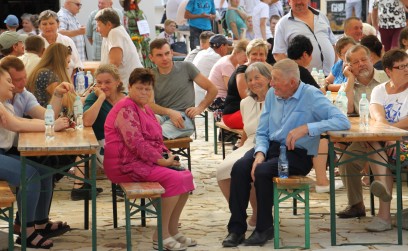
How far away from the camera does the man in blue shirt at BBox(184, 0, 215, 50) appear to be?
693 inches

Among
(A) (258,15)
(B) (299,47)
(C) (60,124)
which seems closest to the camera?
(C) (60,124)

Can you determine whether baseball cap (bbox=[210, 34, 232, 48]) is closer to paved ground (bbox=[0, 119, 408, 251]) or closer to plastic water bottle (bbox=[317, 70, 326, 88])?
plastic water bottle (bbox=[317, 70, 326, 88])

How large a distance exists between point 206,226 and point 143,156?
46.8 inches

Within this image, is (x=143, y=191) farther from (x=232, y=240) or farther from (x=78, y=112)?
(x=78, y=112)

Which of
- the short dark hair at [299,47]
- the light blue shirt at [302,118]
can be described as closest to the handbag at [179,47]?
the short dark hair at [299,47]

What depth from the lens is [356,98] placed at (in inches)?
376

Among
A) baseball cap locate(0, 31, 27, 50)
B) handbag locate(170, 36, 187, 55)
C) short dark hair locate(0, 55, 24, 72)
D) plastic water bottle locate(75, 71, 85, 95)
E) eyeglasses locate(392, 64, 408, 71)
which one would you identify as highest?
baseball cap locate(0, 31, 27, 50)

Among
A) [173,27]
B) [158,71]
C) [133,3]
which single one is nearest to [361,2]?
[173,27]

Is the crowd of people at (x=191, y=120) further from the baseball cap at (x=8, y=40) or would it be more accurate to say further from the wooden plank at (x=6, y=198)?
the wooden plank at (x=6, y=198)

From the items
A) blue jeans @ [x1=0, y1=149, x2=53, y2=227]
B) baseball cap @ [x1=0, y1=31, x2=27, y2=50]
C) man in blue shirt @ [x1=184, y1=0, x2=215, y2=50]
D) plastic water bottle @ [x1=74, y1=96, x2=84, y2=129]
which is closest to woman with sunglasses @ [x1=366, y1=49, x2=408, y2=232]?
plastic water bottle @ [x1=74, y1=96, x2=84, y2=129]

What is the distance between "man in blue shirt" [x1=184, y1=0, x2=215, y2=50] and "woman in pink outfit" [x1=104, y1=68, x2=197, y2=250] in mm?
9223

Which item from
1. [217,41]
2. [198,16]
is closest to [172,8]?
[198,16]

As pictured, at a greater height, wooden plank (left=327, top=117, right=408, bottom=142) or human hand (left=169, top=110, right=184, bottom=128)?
wooden plank (left=327, top=117, right=408, bottom=142)

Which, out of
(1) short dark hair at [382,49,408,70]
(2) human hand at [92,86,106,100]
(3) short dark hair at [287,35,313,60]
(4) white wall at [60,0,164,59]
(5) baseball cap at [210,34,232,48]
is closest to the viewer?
(1) short dark hair at [382,49,408,70]
